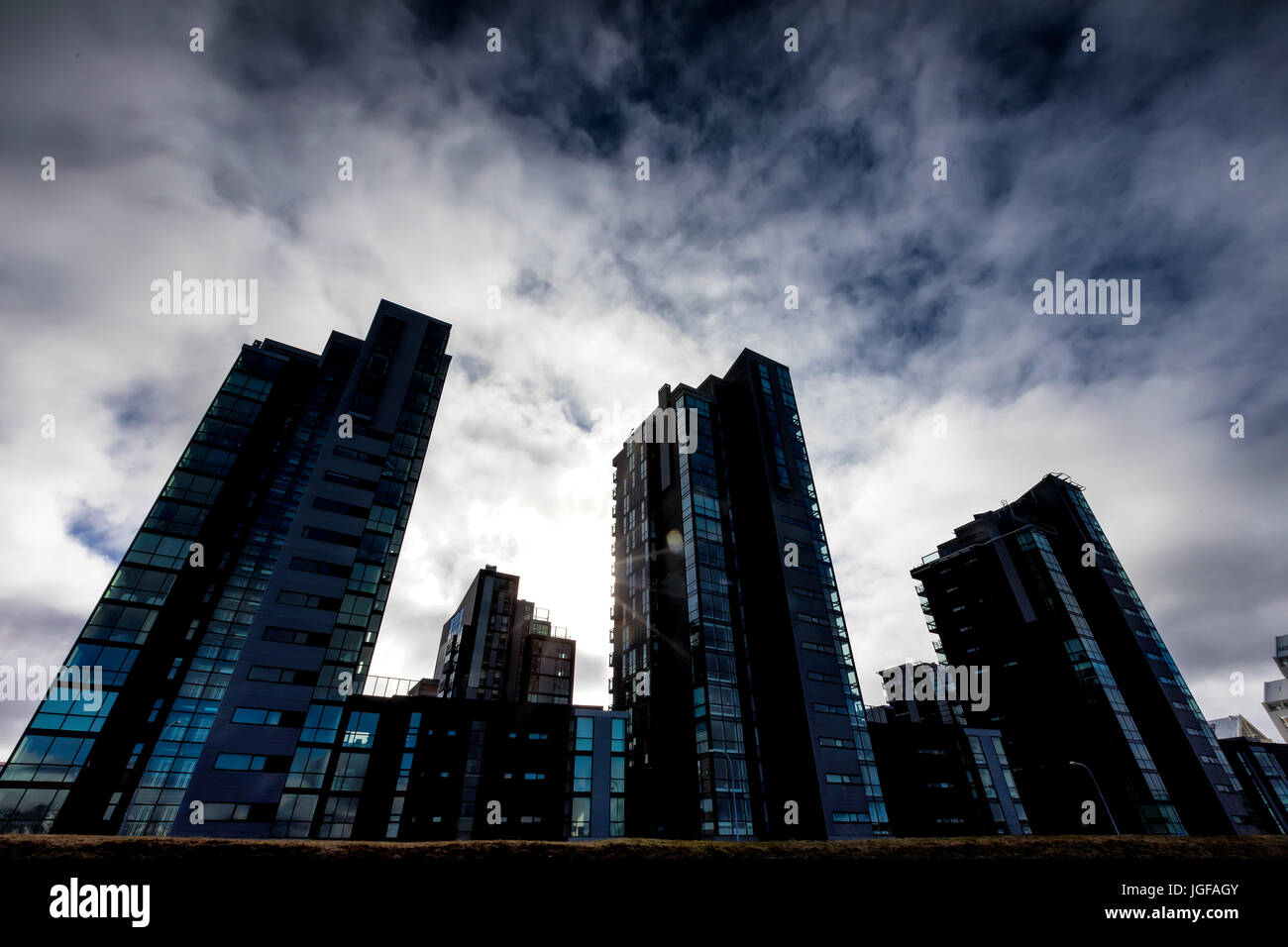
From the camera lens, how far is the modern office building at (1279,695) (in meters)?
122

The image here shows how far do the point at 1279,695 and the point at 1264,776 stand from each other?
74.6 metres

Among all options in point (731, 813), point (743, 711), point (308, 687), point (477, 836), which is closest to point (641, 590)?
point (743, 711)

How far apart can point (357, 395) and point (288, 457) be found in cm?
2708

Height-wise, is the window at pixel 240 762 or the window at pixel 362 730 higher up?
the window at pixel 362 730

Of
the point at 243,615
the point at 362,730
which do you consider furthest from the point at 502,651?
the point at 362,730

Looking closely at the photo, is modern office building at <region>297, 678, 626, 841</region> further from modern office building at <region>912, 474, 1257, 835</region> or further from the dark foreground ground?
modern office building at <region>912, 474, 1257, 835</region>

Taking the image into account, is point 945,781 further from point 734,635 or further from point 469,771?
point 469,771

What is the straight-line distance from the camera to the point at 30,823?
3934 cm

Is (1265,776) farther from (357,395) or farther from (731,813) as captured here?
(357,395)

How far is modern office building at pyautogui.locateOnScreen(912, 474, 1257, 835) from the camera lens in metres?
67.2

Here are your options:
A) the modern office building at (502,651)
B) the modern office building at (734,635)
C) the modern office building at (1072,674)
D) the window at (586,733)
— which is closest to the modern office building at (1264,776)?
the modern office building at (1072,674)
